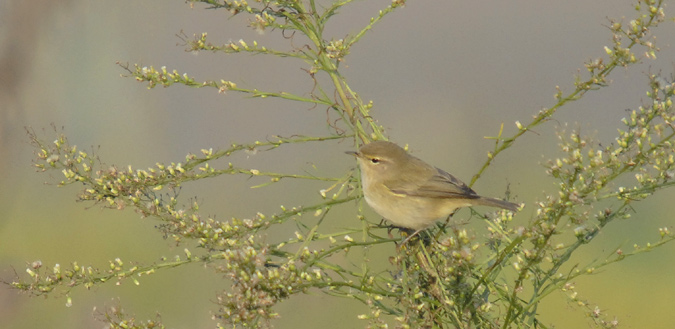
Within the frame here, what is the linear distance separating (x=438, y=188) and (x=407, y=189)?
13 cm

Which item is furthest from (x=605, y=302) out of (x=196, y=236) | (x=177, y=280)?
(x=196, y=236)

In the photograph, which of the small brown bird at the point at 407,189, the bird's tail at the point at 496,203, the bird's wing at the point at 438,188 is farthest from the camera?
the bird's wing at the point at 438,188

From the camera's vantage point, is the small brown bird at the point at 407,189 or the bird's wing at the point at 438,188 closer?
the small brown bird at the point at 407,189

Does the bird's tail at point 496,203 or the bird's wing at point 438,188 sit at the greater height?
the bird's wing at point 438,188

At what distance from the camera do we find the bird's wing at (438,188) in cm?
307

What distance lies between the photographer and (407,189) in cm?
322

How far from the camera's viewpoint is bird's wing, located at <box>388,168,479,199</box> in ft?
10.1

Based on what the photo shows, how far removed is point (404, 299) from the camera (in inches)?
84.8

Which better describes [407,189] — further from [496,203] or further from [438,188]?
[496,203]

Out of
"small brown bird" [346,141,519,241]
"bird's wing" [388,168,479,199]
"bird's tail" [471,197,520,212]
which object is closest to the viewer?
"bird's tail" [471,197,520,212]

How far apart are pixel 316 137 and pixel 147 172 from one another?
20.1 inches

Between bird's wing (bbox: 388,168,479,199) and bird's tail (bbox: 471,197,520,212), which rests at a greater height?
bird's wing (bbox: 388,168,479,199)

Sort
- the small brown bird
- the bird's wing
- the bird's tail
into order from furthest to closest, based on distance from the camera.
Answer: the bird's wing, the small brown bird, the bird's tail

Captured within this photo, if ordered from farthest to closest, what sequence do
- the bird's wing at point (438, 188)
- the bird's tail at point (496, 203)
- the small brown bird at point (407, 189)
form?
the bird's wing at point (438, 188), the small brown bird at point (407, 189), the bird's tail at point (496, 203)
